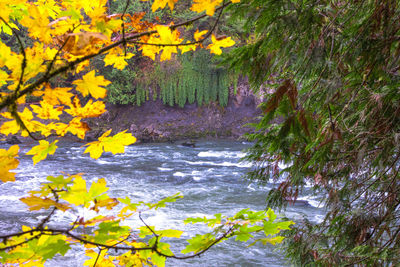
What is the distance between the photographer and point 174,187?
7664 millimetres

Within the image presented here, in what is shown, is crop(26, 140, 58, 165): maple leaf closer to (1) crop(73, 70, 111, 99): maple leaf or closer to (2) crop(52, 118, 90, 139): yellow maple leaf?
(2) crop(52, 118, 90, 139): yellow maple leaf

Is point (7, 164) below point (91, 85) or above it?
below

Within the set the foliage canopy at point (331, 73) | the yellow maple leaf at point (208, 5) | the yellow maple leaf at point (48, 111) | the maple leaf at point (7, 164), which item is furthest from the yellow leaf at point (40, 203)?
the foliage canopy at point (331, 73)

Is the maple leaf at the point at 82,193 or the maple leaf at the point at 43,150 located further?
the maple leaf at the point at 43,150

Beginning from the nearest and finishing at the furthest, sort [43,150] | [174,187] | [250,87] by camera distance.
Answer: [43,150] → [250,87] → [174,187]

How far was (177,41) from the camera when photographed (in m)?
1.01

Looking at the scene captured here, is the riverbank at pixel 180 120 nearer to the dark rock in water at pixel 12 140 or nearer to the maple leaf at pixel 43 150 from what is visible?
the dark rock in water at pixel 12 140

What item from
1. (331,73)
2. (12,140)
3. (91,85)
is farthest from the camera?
(12,140)

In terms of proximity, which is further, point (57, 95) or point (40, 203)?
point (57, 95)

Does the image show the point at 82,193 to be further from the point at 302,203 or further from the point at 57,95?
the point at 302,203

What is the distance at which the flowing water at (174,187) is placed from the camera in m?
4.81

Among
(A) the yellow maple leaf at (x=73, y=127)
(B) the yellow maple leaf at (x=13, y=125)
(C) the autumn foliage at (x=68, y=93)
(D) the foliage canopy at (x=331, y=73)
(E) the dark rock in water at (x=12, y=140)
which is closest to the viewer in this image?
(C) the autumn foliage at (x=68, y=93)

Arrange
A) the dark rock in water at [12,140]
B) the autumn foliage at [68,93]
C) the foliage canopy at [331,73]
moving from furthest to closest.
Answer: the dark rock in water at [12,140]
the foliage canopy at [331,73]
the autumn foliage at [68,93]

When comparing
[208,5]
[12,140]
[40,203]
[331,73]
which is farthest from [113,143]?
[12,140]
